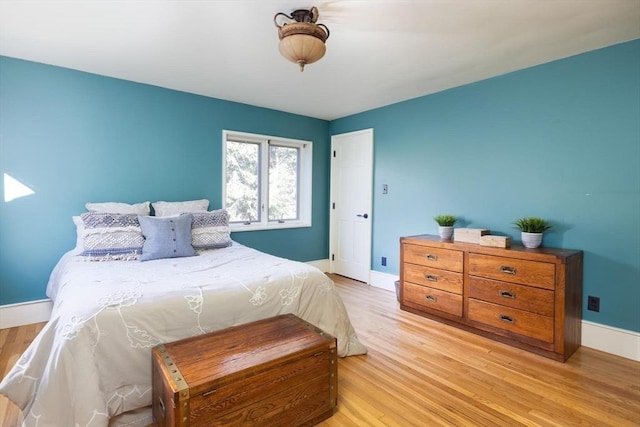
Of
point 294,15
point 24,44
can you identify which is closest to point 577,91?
point 294,15

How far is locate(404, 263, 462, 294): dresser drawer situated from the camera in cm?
287

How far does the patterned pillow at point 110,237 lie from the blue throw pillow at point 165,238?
0.26 ft

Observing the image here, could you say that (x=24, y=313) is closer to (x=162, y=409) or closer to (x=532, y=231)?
(x=162, y=409)

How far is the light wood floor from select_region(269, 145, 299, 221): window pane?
2.24 m

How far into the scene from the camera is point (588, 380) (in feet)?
6.72

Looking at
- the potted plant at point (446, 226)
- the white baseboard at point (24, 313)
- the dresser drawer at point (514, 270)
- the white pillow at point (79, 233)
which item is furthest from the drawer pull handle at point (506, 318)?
the white baseboard at point (24, 313)

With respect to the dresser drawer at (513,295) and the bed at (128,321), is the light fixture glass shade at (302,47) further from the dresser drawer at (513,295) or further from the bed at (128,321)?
the dresser drawer at (513,295)

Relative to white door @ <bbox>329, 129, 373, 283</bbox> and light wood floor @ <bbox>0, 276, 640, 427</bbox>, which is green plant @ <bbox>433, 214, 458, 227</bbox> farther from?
white door @ <bbox>329, 129, 373, 283</bbox>

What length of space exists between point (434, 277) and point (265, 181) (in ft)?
8.03

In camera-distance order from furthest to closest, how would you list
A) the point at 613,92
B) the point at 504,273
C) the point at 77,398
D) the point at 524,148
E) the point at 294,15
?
the point at 524,148 < the point at 504,273 < the point at 613,92 < the point at 294,15 < the point at 77,398

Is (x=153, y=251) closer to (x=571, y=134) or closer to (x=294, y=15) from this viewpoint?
(x=294, y=15)

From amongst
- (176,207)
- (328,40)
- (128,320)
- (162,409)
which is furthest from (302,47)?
(176,207)

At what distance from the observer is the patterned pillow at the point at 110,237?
8.25 feet

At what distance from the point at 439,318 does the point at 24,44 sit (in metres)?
4.13
